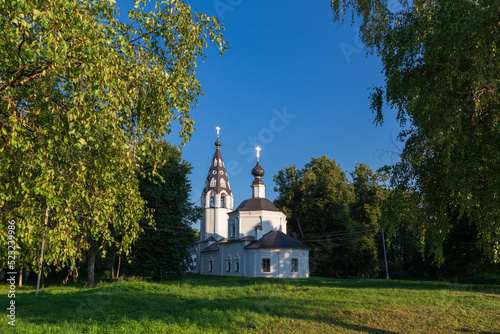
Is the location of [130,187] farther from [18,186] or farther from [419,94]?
[419,94]

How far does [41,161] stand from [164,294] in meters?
13.0

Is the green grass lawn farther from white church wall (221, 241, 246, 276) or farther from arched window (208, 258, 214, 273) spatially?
arched window (208, 258, 214, 273)

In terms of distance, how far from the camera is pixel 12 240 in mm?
4418

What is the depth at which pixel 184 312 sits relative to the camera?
10844 mm

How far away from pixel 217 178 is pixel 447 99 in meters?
42.7

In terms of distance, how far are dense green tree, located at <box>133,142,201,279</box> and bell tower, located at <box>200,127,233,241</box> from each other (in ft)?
53.9

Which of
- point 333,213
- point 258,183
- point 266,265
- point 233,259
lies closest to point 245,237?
point 233,259

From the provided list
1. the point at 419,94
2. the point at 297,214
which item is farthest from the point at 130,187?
the point at 297,214

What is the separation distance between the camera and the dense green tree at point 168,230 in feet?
94.4

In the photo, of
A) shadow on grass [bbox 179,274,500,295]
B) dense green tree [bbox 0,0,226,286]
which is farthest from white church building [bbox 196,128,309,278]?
dense green tree [bbox 0,0,226,286]

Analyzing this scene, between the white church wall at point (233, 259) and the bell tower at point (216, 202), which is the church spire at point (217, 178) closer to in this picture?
the bell tower at point (216, 202)

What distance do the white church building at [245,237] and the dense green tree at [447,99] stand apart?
2798 centimetres

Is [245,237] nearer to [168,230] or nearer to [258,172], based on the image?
[258,172]

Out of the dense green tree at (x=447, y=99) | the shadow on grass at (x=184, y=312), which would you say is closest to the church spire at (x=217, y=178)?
the shadow on grass at (x=184, y=312)
